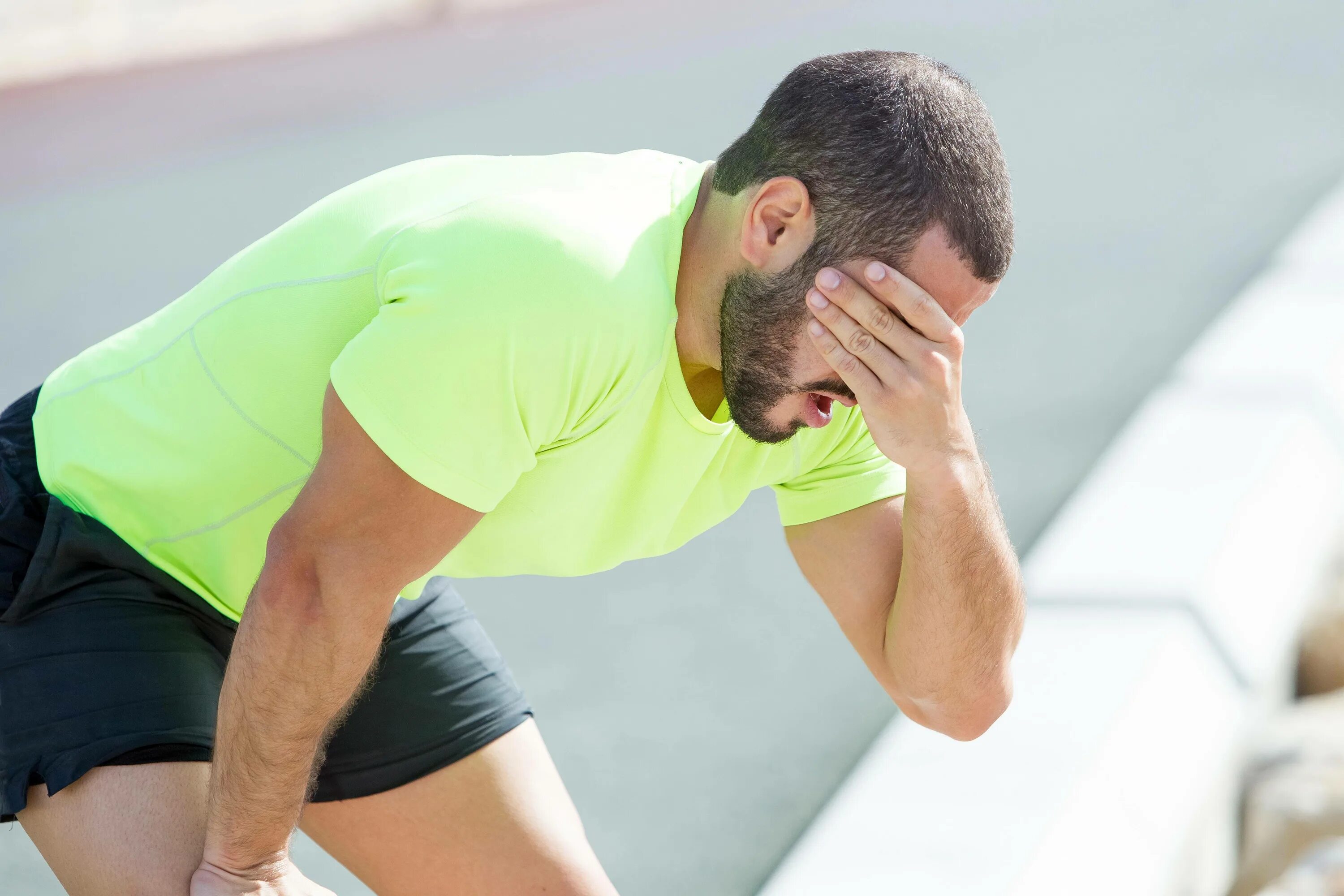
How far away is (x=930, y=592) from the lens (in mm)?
1738

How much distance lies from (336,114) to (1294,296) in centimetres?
412

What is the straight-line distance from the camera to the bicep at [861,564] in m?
1.85

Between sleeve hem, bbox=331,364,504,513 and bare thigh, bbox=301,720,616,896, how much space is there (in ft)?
2.05

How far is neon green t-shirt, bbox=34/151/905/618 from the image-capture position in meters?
1.35

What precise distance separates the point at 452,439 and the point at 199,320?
1.35 ft

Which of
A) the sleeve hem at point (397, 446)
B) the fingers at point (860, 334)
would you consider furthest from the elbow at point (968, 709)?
the sleeve hem at point (397, 446)

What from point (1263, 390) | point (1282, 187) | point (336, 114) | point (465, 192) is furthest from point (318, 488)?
point (336, 114)

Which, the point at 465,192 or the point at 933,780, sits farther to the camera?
the point at 933,780

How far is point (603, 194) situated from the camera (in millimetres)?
1505

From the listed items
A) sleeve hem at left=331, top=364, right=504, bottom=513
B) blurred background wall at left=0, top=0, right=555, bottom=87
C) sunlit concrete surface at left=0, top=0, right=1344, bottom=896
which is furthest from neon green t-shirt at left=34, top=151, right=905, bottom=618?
blurred background wall at left=0, top=0, right=555, bottom=87

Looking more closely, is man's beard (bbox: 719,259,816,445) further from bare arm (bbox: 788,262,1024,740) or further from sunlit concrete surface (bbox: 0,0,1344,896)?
sunlit concrete surface (bbox: 0,0,1344,896)

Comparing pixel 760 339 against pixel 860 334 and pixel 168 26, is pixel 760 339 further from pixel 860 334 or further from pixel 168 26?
pixel 168 26

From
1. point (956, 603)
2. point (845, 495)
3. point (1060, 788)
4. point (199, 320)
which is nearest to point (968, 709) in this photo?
point (956, 603)

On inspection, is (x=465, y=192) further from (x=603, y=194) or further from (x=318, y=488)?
(x=318, y=488)
